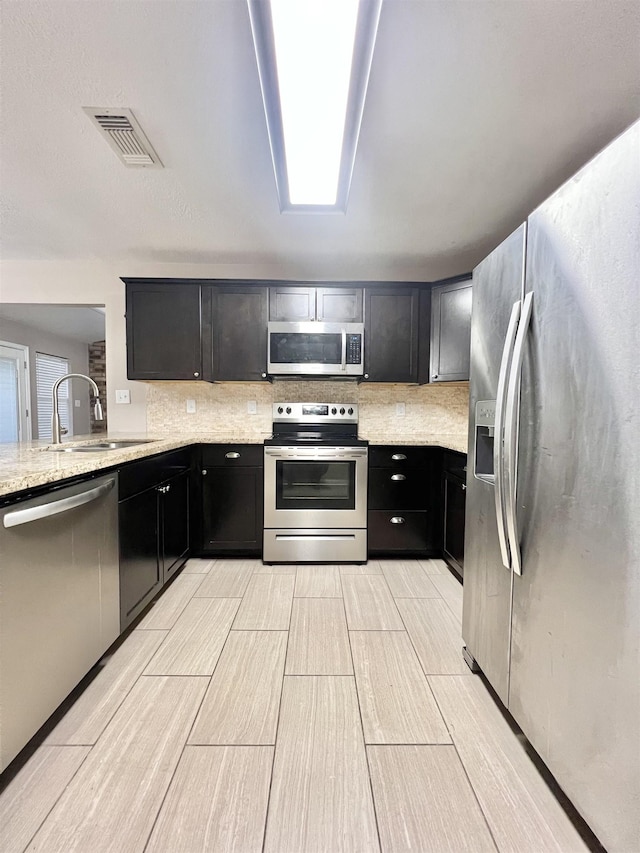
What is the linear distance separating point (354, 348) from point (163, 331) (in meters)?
1.54

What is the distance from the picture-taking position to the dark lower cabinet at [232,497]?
274 centimetres

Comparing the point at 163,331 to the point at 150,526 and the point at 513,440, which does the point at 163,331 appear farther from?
the point at 513,440

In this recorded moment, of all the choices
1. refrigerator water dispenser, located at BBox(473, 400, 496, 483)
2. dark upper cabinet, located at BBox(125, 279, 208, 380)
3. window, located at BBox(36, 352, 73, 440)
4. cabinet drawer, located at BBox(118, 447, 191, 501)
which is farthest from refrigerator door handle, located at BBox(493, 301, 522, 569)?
window, located at BBox(36, 352, 73, 440)

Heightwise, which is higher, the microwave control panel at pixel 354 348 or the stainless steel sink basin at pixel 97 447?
the microwave control panel at pixel 354 348

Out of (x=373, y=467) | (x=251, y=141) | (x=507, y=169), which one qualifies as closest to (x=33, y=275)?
(x=251, y=141)

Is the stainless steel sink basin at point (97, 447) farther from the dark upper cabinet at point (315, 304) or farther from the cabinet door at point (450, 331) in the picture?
the cabinet door at point (450, 331)

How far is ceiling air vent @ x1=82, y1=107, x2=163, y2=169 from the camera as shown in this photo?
1.59 m

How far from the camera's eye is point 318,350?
9.59 ft

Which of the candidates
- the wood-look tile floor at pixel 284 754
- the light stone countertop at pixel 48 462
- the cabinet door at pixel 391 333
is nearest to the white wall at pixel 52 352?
the light stone countertop at pixel 48 462

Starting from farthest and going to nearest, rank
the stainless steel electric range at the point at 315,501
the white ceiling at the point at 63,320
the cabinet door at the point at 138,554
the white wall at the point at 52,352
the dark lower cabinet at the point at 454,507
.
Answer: the white wall at the point at 52,352 < the white ceiling at the point at 63,320 < the stainless steel electric range at the point at 315,501 < the dark lower cabinet at the point at 454,507 < the cabinet door at the point at 138,554

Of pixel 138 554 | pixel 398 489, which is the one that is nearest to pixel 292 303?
pixel 398 489

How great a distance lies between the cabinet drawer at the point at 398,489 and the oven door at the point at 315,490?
8 cm

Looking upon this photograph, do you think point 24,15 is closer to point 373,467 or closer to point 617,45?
point 617,45

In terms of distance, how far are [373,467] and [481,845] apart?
1.98m
